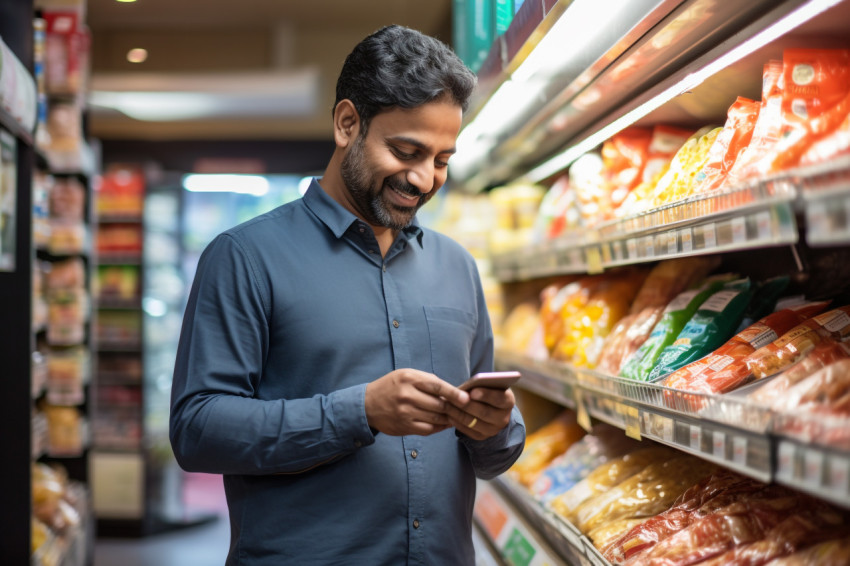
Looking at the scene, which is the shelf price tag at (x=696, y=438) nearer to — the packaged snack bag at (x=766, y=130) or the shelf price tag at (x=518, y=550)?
the packaged snack bag at (x=766, y=130)

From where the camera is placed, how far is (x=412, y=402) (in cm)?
125

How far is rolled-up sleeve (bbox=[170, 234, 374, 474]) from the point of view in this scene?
53.3 inches

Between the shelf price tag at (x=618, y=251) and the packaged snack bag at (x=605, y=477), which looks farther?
the packaged snack bag at (x=605, y=477)

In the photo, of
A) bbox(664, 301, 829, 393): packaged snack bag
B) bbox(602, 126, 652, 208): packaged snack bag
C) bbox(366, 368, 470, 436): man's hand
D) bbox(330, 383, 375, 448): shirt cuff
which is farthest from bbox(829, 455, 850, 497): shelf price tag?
bbox(602, 126, 652, 208): packaged snack bag

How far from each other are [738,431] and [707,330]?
0.50 meters

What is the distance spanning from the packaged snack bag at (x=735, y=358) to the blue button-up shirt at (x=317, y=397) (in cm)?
43

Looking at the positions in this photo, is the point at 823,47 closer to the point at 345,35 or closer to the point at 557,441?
the point at 557,441

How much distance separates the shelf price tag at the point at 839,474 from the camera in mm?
819

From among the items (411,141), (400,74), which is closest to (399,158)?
(411,141)

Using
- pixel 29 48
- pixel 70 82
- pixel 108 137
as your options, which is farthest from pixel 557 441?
pixel 108 137

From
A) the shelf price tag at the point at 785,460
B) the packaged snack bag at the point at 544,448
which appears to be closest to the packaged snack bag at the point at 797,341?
the shelf price tag at the point at 785,460

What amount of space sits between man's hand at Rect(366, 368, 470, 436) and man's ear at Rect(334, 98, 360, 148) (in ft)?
1.84

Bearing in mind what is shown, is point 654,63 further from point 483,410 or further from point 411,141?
point 483,410

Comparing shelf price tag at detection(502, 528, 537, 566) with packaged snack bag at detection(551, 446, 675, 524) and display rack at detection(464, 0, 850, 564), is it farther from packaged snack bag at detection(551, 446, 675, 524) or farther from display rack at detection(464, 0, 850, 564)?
packaged snack bag at detection(551, 446, 675, 524)
